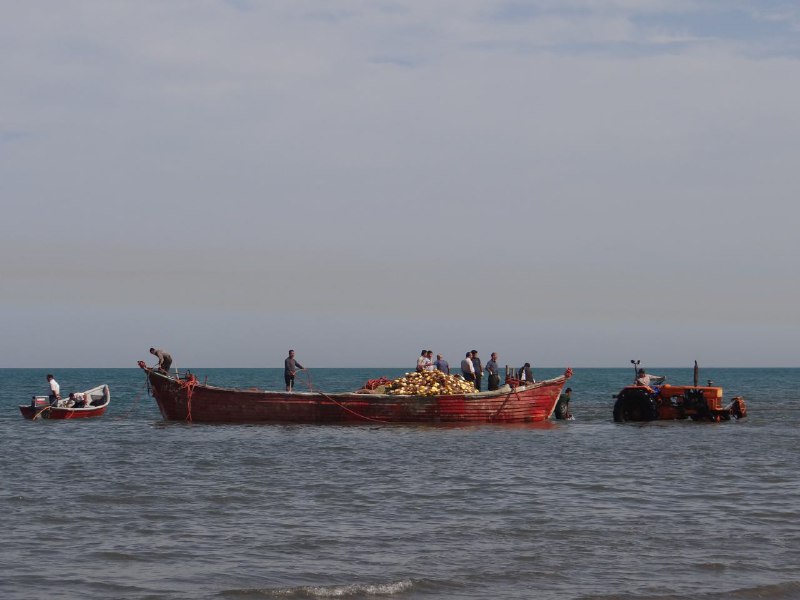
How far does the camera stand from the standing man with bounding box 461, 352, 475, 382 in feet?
115

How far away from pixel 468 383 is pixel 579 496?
14995 millimetres

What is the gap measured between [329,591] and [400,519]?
4.49 metres

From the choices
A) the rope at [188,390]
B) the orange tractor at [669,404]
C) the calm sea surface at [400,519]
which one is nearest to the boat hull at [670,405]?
the orange tractor at [669,404]

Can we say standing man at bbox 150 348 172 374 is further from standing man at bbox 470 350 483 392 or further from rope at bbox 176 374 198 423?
standing man at bbox 470 350 483 392

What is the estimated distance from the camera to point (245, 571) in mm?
12648

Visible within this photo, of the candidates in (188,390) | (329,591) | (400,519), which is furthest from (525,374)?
→ (329,591)

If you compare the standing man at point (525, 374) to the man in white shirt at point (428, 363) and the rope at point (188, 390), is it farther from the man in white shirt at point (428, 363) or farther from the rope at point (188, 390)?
the rope at point (188, 390)

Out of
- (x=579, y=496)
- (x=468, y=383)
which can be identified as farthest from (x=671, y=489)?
(x=468, y=383)

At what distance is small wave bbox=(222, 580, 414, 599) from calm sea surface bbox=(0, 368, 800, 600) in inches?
1.0

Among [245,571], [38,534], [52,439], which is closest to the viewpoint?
[245,571]

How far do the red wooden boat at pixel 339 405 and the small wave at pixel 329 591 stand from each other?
20.0 m

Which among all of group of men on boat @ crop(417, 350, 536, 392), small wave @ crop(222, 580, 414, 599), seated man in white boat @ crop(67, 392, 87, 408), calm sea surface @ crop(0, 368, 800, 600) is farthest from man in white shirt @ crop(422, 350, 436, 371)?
small wave @ crop(222, 580, 414, 599)

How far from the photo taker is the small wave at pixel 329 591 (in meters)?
11.6

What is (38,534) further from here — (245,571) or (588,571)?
(588,571)
